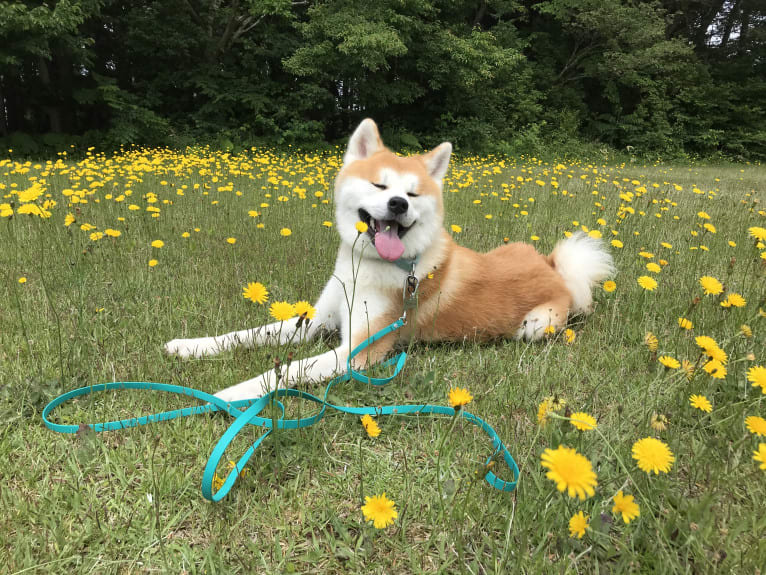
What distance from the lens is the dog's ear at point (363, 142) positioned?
2.47 m

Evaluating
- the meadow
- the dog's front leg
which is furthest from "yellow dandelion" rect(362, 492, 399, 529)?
the dog's front leg

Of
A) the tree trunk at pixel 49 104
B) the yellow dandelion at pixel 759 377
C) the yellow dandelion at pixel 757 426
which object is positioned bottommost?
the yellow dandelion at pixel 757 426

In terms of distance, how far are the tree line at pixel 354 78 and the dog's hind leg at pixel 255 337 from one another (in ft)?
35.9

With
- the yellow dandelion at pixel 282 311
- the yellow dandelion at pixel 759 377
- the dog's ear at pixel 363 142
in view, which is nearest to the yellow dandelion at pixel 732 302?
the yellow dandelion at pixel 759 377

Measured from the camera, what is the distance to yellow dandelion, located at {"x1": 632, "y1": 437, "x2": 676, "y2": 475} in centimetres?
88

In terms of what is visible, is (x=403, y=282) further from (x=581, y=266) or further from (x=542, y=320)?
(x=581, y=266)

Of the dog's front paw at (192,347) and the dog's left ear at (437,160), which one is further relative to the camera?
the dog's left ear at (437,160)

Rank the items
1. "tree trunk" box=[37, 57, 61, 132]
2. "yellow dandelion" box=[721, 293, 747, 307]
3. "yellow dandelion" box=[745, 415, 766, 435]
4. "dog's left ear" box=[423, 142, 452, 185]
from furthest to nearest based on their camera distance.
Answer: "tree trunk" box=[37, 57, 61, 132], "dog's left ear" box=[423, 142, 452, 185], "yellow dandelion" box=[721, 293, 747, 307], "yellow dandelion" box=[745, 415, 766, 435]

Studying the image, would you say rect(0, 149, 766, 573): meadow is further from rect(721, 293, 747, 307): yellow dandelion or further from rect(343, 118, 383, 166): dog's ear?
rect(343, 118, 383, 166): dog's ear

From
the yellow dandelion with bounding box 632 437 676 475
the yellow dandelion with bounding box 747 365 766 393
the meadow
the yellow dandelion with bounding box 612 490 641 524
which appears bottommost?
the meadow

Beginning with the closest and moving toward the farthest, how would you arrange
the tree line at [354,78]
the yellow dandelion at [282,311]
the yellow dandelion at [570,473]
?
the yellow dandelion at [570,473] → the yellow dandelion at [282,311] → the tree line at [354,78]

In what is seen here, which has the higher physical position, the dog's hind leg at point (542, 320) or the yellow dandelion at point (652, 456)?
the yellow dandelion at point (652, 456)

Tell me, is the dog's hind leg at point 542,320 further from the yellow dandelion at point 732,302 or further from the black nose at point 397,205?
the black nose at point 397,205

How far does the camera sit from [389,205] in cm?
213
